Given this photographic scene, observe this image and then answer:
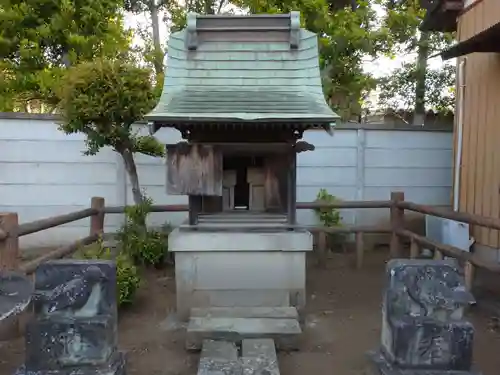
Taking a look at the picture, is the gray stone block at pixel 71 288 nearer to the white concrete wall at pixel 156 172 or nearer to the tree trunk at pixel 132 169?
the tree trunk at pixel 132 169

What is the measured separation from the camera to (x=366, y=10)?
9.45 m

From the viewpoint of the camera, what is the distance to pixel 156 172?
796 cm

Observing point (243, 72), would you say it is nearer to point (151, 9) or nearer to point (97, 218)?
point (97, 218)

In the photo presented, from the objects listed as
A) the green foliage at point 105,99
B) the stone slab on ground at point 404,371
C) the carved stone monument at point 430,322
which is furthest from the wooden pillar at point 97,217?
the carved stone monument at point 430,322

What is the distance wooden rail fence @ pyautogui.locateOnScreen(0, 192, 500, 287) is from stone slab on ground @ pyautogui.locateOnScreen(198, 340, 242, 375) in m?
1.67

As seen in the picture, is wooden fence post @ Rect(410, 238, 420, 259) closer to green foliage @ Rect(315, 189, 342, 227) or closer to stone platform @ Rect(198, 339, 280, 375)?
green foliage @ Rect(315, 189, 342, 227)

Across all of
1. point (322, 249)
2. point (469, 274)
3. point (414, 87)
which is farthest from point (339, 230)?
point (414, 87)

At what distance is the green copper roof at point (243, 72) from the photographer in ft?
15.4

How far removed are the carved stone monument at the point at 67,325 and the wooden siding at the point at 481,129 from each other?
5.24 metres

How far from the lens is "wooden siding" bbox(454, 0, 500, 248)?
6.54 m

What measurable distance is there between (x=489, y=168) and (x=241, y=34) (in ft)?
12.4

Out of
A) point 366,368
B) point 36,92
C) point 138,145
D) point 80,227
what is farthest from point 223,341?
point 36,92

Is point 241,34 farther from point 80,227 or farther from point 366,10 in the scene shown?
point 366,10

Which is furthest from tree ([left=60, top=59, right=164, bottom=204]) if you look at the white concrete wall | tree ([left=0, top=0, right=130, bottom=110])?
tree ([left=0, top=0, right=130, bottom=110])
